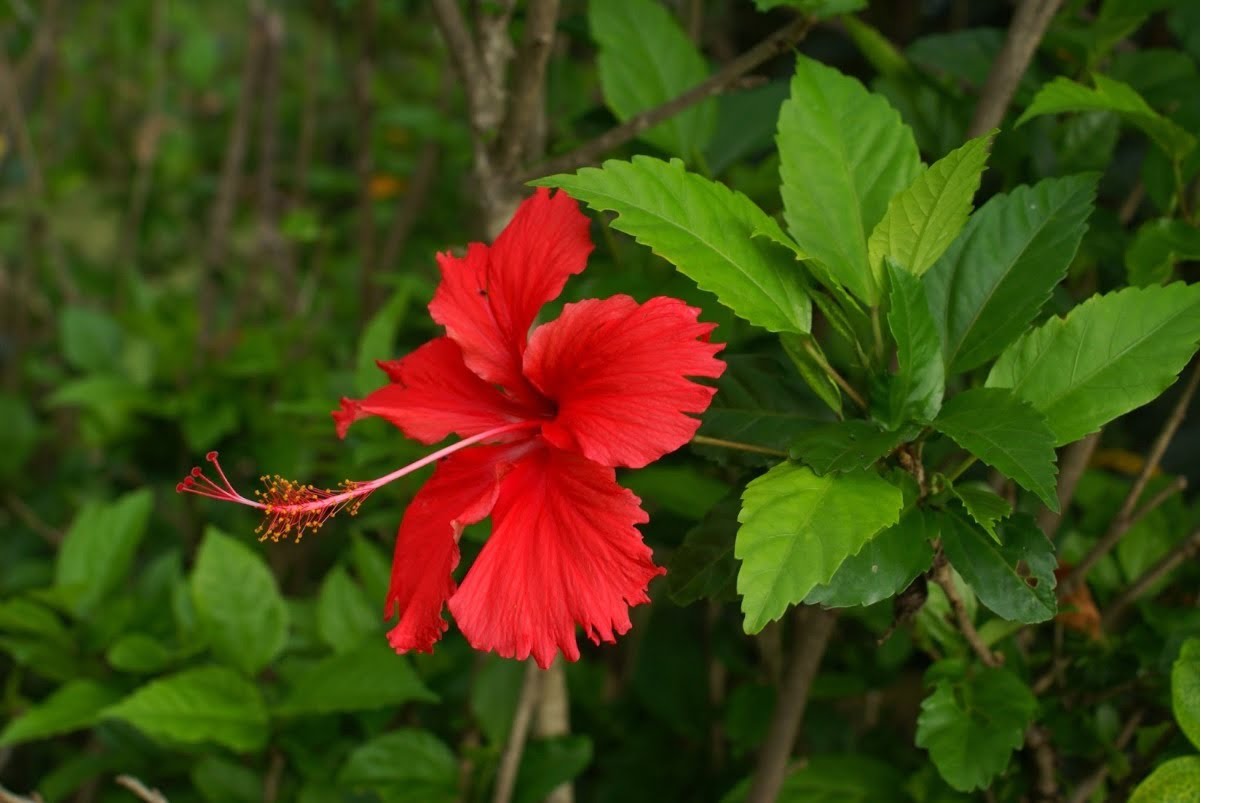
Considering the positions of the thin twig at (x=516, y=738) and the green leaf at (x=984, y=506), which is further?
the thin twig at (x=516, y=738)

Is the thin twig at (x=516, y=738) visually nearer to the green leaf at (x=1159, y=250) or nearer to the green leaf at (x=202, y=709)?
the green leaf at (x=202, y=709)

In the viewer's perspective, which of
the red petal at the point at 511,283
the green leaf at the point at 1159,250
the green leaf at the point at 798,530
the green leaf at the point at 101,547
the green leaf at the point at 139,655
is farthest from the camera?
the green leaf at the point at 101,547

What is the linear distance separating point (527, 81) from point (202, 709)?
605 mm

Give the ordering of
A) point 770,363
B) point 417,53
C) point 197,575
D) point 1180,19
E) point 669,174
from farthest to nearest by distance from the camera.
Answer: point 417,53, point 197,575, point 1180,19, point 770,363, point 669,174

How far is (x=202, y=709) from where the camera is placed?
1.06 meters

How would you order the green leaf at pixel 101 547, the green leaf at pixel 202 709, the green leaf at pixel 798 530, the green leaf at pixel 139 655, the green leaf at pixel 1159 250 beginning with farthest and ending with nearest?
the green leaf at pixel 101 547 < the green leaf at pixel 139 655 < the green leaf at pixel 202 709 < the green leaf at pixel 1159 250 < the green leaf at pixel 798 530

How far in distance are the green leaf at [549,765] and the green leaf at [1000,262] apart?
50 cm

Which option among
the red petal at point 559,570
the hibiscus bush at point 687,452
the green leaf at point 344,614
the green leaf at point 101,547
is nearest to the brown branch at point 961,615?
the hibiscus bush at point 687,452

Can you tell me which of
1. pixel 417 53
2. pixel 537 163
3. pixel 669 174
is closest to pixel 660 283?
pixel 537 163

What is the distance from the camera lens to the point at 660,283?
1.00 metres

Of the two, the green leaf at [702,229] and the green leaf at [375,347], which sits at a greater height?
the green leaf at [702,229]

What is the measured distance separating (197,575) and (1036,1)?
89 cm

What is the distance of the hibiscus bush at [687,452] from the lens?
69cm
